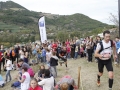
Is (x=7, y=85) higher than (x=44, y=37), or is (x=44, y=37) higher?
(x=44, y=37)

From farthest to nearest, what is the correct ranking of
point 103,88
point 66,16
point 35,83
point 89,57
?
point 66,16 → point 89,57 → point 103,88 → point 35,83

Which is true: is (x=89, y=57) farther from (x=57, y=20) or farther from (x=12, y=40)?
(x=57, y=20)

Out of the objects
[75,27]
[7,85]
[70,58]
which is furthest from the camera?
[75,27]

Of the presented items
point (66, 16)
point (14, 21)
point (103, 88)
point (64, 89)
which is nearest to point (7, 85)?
point (103, 88)

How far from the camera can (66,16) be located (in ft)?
423

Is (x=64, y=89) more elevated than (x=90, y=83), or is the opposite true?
(x=64, y=89)

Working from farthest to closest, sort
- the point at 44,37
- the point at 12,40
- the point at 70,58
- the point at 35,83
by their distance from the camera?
the point at 12,40 → the point at 44,37 → the point at 70,58 → the point at 35,83

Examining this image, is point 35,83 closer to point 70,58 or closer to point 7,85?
point 7,85

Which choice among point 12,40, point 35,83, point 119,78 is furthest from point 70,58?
point 12,40

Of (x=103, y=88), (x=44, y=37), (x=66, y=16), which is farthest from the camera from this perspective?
(x=66, y=16)

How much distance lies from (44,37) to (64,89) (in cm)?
1448

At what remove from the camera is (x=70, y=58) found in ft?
58.7

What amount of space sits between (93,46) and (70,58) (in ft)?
12.1

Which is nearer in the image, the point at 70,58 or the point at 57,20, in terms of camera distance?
the point at 70,58
